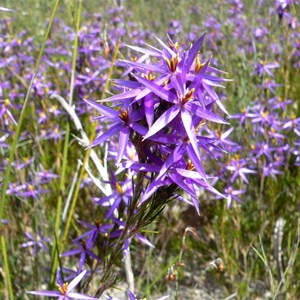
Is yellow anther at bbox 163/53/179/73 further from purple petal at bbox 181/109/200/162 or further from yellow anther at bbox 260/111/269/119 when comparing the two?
yellow anther at bbox 260/111/269/119

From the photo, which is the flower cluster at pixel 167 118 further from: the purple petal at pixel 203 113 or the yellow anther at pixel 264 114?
the yellow anther at pixel 264 114

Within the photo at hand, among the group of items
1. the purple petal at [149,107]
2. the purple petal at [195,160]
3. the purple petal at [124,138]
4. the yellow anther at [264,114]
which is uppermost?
the purple petal at [149,107]

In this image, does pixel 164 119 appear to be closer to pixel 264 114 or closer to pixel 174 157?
pixel 174 157

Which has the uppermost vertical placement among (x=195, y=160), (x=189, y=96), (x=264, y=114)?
(x=189, y=96)

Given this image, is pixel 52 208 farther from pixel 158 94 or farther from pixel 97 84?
pixel 158 94

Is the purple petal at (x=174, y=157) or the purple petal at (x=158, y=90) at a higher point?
the purple petal at (x=158, y=90)

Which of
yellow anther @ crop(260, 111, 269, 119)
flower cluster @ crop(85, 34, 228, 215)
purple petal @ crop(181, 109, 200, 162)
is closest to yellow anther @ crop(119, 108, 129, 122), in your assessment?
flower cluster @ crop(85, 34, 228, 215)

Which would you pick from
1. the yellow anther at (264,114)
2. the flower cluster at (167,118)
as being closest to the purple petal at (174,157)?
the flower cluster at (167,118)

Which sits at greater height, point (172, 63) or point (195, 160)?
point (172, 63)

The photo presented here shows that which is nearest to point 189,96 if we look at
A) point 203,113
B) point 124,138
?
point 203,113

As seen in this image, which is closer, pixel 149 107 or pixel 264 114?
pixel 149 107

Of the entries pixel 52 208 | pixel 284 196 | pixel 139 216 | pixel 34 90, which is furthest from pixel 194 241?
pixel 139 216

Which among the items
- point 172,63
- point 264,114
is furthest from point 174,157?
point 264,114
